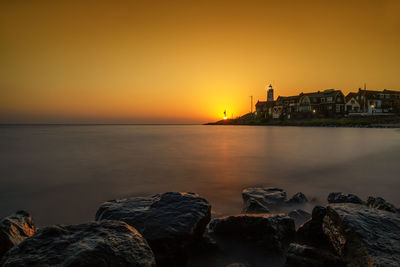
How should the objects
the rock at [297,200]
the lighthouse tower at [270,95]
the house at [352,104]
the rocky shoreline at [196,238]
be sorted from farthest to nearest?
the lighthouse tower at [270,95]
the house at [352,104]
the rock at [297,200]
the rocky shoreline at [196,238]

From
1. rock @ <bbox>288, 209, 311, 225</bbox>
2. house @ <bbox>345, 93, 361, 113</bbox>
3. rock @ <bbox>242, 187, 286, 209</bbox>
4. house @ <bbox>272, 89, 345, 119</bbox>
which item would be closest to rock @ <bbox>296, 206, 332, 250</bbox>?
rock @ <bbox>288, 209, 311, 225</bbox>

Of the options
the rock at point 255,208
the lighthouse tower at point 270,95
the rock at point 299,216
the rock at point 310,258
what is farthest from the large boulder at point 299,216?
the lighthouse tower at point 270,95

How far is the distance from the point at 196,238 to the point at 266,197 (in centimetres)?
309

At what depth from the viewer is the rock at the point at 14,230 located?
2.70 meters

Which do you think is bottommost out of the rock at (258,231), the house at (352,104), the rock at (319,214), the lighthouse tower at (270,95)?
the rock at (258,231)

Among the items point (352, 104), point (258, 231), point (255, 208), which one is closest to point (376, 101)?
point (352, 104)

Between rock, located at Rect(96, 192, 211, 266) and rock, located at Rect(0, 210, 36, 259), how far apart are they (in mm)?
972

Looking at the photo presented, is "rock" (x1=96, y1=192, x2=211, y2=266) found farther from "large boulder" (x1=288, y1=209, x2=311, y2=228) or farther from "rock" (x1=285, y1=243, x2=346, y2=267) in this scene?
"large boulder" (x1=288, y1=209, x2=311, y2=228)

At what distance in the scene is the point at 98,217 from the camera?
139 inches

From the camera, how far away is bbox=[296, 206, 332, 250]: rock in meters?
3.36

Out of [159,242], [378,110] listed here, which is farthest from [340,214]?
[378,110]

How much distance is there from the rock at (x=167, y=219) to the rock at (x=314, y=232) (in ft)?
5.17

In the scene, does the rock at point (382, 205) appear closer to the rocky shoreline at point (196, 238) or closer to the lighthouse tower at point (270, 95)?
the rocky shoreline at point (196, 238)

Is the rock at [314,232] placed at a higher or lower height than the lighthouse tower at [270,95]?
lower
